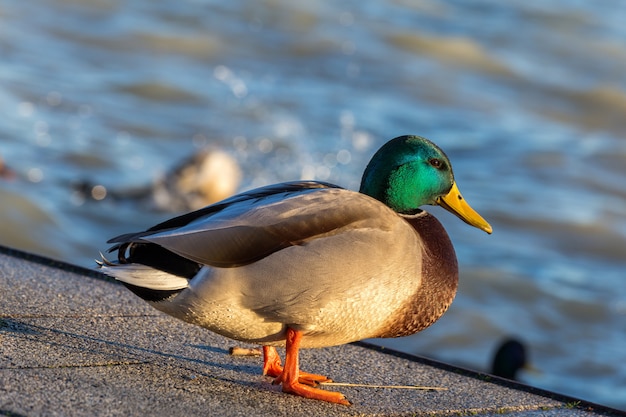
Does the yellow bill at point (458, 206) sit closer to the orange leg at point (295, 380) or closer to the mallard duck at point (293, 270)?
the mallard duck at point (293, 270)

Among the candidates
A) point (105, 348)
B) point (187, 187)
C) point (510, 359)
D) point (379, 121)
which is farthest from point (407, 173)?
point (379, 121)

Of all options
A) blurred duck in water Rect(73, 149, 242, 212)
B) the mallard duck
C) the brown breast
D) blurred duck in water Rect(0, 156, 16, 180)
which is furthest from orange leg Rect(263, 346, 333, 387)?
blurred duck in water Rect(0, 156, 16, 180)

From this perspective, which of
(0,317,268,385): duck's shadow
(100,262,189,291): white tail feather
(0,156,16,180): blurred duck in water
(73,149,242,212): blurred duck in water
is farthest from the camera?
(73,149,242,212): blurred duck in water

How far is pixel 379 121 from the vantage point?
1471 cm

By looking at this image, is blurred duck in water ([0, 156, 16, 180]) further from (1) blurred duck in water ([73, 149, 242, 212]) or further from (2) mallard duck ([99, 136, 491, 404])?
(2) mallard duck ([99, 136, 491, 404])

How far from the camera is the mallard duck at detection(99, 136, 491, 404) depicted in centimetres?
318

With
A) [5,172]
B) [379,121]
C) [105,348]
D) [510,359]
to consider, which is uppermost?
[379,121]

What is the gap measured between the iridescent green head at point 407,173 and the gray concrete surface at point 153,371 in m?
0.62

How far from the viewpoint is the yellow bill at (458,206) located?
3652mm

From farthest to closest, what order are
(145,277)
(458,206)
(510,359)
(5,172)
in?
(5,172), (510,359), (458,206), (145,277)

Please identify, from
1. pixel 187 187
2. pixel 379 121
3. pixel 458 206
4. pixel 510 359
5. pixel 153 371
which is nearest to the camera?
pixel 153 371

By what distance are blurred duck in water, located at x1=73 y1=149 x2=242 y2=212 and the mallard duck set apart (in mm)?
7744

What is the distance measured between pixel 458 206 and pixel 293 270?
76cm

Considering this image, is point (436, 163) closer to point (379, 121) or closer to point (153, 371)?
point (153, 371)
